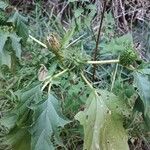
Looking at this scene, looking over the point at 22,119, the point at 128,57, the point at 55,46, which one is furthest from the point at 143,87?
the point at 22,119

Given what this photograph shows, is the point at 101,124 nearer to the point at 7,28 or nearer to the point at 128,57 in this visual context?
the point at 128,57

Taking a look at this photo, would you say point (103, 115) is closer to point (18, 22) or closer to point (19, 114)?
point (19, 114)

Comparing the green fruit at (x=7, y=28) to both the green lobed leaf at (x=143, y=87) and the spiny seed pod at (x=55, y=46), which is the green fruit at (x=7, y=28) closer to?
the spiny seed pod at (x=55, y=46)

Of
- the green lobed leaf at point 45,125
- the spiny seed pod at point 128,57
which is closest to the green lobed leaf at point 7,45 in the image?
the green lobed leaf at point 45,125

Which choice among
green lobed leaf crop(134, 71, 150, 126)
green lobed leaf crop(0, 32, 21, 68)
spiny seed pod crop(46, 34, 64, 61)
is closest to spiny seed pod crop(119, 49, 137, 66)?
green lobed leaf crop(134, 71, 150, 126)

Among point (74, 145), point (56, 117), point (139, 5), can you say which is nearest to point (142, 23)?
point (139, 5)

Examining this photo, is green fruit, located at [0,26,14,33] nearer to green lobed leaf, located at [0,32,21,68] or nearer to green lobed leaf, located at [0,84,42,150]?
green lobed leaf, located at [0,32,21,68]
